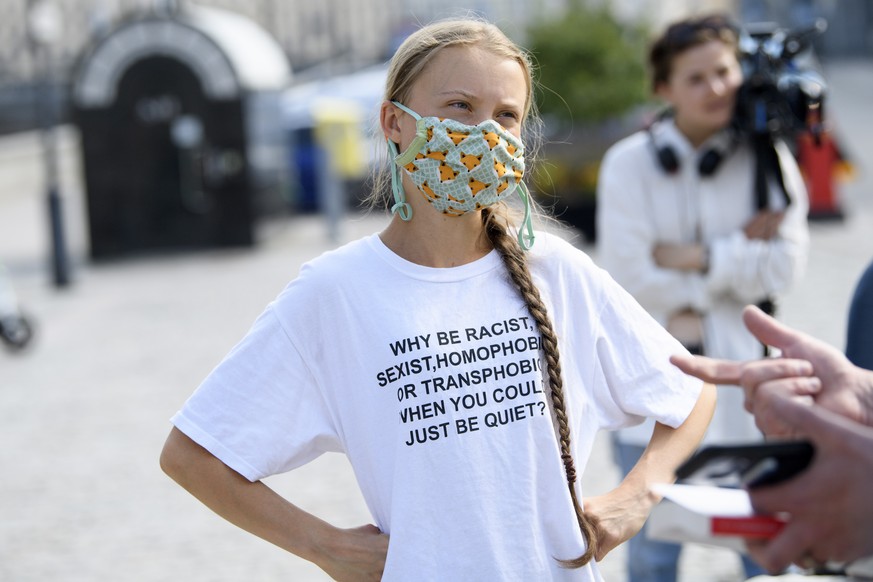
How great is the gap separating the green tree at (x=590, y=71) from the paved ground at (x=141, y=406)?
2739 mm

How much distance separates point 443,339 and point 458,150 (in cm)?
35

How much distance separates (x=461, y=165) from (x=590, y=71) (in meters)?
12.9

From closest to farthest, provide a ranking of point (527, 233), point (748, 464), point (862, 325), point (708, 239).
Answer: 1. point (748, 464)
2. point (862, 325)
3. point (527, 233)
4. point (708, 239)

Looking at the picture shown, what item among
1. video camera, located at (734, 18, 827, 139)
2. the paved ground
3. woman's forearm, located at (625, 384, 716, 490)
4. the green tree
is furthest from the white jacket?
the green tree

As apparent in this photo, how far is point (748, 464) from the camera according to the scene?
1.55m

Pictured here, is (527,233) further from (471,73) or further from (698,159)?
(698,159)

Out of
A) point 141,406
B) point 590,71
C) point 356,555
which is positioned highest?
point 590,71

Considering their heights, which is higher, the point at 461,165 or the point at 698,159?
the point at 461,165

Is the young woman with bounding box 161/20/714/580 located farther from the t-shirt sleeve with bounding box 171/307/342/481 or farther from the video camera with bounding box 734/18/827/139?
the video camera with bounding box 734/18/827/139

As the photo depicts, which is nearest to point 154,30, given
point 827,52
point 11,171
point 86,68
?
point 86,68

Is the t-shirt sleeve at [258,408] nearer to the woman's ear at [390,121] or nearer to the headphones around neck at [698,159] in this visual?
the woman's ear at [390,121]

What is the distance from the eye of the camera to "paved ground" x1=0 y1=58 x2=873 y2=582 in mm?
5484

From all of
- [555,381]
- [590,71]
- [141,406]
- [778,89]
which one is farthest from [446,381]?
[590,71]

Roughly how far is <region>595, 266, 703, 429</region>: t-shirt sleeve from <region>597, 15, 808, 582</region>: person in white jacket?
4.96 feet
